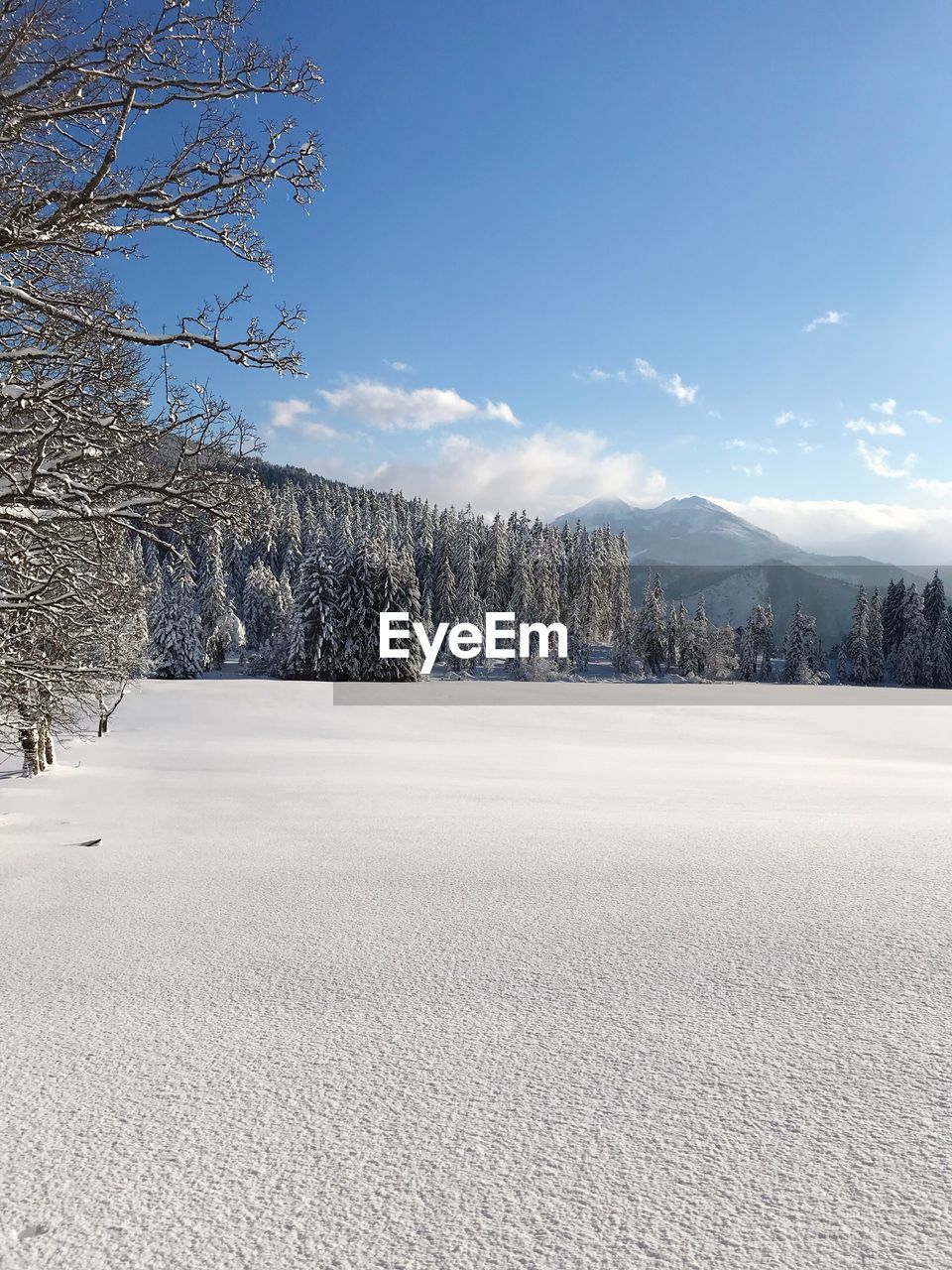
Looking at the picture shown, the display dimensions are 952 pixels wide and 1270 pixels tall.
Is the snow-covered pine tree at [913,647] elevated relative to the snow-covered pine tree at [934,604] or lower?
lower

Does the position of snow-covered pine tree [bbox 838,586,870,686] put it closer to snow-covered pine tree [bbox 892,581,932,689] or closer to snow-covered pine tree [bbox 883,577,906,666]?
snow-covered pine tree [bbox 883,577,906,666]

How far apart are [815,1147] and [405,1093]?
136cm

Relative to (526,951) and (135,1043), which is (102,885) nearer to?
(135,1043)

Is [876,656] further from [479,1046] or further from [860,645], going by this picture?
[479,1046]

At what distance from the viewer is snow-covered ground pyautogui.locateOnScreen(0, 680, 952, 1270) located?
199cm

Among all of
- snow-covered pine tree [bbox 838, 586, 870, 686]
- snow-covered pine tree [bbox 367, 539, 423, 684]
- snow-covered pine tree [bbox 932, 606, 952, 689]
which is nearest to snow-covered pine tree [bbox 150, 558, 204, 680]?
snow-covered pine tree [bbox 367, 539, 423, 684]

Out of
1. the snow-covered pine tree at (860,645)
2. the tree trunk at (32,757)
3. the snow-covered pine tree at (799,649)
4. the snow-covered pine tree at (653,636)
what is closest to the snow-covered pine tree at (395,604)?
the snow-covered pine tree at (653,636)

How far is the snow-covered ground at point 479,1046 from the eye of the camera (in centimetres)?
199

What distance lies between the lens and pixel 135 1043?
3.04 metres

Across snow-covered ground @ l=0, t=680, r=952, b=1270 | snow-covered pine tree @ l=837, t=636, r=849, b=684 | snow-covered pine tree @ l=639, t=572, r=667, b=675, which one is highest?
snow-covered pine tree @ l=639, t=572, r=667, b=675

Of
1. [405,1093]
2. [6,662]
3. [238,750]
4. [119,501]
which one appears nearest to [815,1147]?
[405,1093]

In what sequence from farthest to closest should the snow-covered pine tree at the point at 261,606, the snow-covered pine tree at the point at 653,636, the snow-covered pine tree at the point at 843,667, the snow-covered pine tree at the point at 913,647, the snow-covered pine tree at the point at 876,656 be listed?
the snow-covered pine tree at the point at 843,667 < the snow-covered pine tree at the point at 876,656 < the snow-covered pine tree at the point at 653,636 < the snow-covered pine tree at the point at 913,647 < the snow-covered pine tree at the point at 261,606

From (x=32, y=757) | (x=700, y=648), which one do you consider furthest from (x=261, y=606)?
(x=32, y=757)

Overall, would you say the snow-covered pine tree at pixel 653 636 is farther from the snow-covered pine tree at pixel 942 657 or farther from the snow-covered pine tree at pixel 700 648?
the snow-covered pine tree at pixel 942 657
